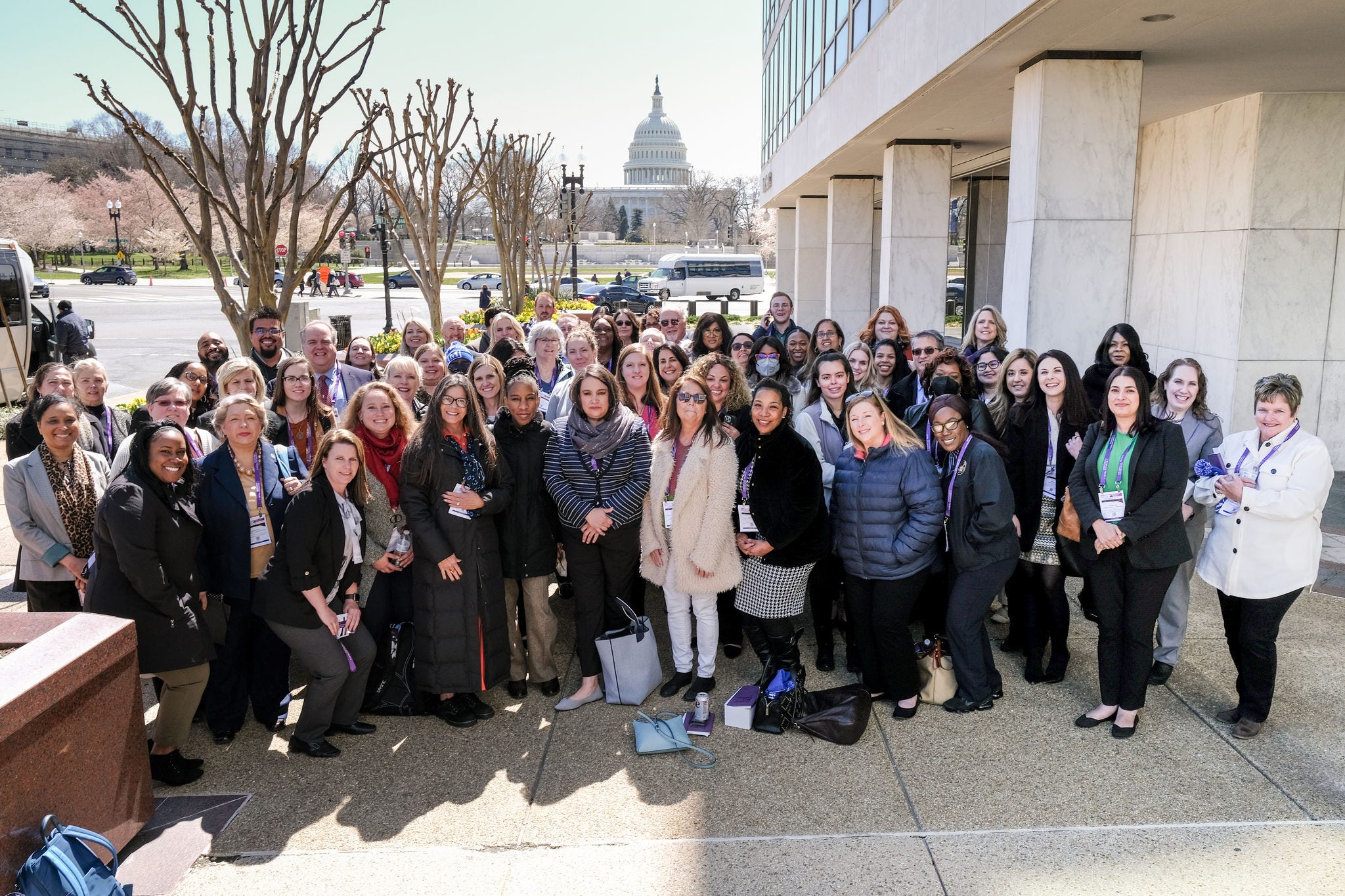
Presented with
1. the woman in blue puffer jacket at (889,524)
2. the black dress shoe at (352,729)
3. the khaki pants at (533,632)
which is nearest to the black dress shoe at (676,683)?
the khaki pants at (533,632)

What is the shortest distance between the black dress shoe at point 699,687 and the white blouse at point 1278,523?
2.74m

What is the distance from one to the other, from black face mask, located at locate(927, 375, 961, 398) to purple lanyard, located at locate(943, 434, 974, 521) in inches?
37.6

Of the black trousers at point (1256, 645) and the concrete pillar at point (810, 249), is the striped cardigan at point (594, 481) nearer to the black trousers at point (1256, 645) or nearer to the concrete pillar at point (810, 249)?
the black trousers at point (1256, 645)

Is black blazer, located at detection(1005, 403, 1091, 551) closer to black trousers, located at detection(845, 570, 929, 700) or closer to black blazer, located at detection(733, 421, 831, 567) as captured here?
black trousers, located at detection(845, 570, 929, 700)

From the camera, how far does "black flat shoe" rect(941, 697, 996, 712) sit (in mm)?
5156

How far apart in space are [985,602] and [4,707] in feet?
14.4

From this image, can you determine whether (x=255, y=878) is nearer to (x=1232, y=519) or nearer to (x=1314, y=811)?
(x=1314, y=811)

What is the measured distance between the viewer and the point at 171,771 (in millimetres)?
4586

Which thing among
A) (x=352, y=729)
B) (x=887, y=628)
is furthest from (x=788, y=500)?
(x=352, y=729)

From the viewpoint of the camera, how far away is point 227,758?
4855mm

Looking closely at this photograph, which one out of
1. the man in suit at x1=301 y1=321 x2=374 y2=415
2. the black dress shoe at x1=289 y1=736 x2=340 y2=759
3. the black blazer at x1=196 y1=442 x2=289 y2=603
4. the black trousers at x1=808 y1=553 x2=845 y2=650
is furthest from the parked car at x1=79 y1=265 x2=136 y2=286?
the black trousers at x1=808 y1=553 x2=845 y2=650

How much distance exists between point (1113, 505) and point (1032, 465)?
0.76 meters

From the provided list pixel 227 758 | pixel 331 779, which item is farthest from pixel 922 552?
pixel 227 758

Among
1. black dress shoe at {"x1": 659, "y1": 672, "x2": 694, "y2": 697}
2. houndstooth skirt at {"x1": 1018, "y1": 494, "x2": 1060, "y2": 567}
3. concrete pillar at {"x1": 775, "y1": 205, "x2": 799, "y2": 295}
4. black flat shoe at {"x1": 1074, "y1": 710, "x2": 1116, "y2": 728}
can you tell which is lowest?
black dress shoe at {"x1": 659, "y1": 672, "x2": 694, "y2": 697}
